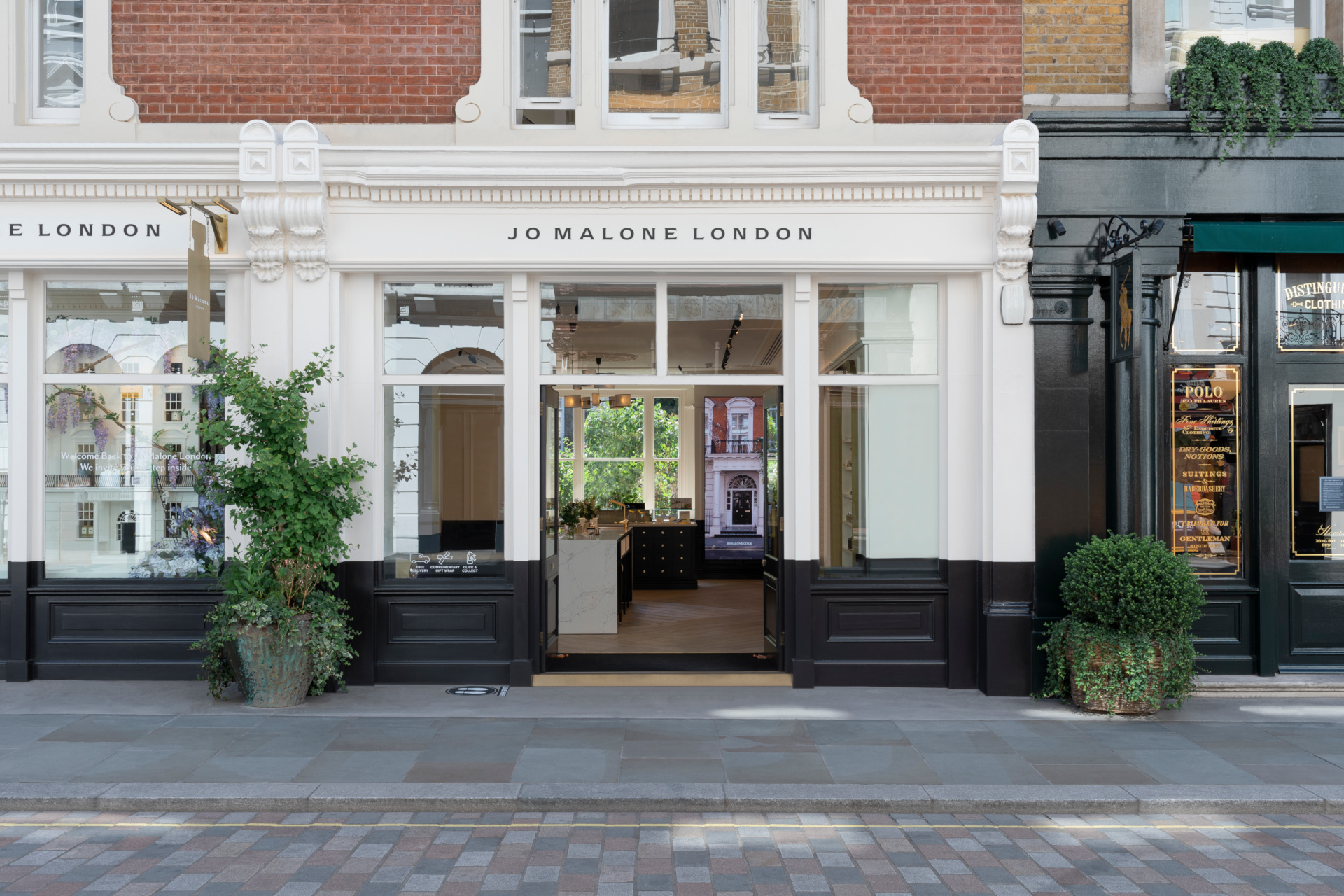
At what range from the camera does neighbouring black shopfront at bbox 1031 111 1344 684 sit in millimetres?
8445


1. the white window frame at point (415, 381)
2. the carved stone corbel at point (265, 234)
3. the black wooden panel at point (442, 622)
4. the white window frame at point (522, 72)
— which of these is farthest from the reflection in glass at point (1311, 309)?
the carved stone corbel at point (265, 234)

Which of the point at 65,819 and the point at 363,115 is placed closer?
the point at 65,819

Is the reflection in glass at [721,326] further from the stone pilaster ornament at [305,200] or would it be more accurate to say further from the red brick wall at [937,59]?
the stone pilaster ornament at [305,200]

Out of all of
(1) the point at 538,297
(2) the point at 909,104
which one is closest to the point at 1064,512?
(2) the point at 909,104

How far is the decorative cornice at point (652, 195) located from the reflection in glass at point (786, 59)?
1.02m

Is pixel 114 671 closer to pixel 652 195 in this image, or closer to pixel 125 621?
pixel 125 621

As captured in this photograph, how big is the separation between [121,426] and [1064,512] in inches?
328

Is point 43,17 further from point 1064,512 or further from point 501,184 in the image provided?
point 1064,512

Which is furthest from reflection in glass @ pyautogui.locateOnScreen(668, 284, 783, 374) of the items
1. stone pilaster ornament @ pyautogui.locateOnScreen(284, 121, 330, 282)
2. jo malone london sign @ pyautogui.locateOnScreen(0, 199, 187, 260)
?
jo malone london sign @ pyautogui.locateOnScreen(0, 199, 187, 260)

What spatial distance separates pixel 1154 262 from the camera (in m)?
8.52

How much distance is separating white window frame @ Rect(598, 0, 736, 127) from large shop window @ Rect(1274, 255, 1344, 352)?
5.15 m

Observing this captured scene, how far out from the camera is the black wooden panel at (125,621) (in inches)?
345

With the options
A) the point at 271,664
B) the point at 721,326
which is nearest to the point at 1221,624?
the point at 721,326

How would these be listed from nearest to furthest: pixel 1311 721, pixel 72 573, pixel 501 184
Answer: pixel 1311 721 < pixel 501 184 < pixel 72 573
